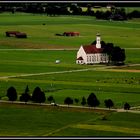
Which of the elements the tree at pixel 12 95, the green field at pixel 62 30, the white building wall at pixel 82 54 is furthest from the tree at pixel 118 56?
the tree at pixel 12 95

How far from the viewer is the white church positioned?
334 ft

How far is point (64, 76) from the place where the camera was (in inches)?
3430

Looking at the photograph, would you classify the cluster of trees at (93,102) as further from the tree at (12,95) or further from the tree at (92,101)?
the tree at (12,95)

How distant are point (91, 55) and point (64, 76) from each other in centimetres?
1773

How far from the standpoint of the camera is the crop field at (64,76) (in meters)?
58.2

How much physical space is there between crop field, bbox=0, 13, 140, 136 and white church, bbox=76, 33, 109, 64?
4.47 ft

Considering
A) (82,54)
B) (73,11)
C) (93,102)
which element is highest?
(73,11)

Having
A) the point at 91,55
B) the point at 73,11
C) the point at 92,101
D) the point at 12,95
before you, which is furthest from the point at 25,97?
the point at 91,55

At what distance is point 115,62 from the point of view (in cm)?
10056

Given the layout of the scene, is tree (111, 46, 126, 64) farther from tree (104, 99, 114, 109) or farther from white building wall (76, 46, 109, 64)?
tree (104, 99, 114, 109)

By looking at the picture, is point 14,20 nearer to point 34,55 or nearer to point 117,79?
point 34,55

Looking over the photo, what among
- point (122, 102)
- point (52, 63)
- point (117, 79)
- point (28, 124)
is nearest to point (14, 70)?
point (52, 63)

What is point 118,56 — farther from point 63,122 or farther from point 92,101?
point 63,122

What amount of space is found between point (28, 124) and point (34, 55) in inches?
1713
